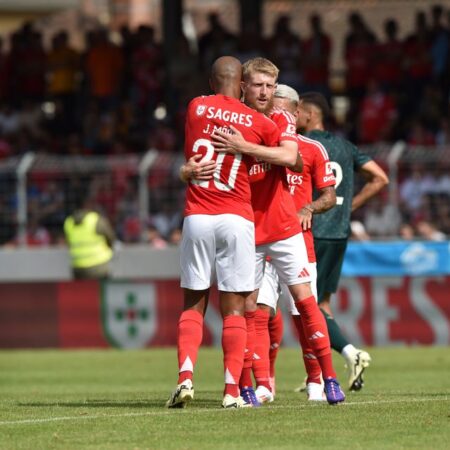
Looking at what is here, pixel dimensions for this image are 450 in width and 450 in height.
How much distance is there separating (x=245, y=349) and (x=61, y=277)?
14747mm

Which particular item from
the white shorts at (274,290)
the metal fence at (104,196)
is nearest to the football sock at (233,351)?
the white shorts at (274,290)

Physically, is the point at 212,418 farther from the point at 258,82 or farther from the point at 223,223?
the point at 258,82

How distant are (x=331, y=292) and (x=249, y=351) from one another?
2.45 m

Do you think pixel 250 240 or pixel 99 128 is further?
pixel 99 128

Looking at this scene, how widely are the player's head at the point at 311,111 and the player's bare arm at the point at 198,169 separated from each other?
8.85ft

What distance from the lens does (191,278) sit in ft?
31.3

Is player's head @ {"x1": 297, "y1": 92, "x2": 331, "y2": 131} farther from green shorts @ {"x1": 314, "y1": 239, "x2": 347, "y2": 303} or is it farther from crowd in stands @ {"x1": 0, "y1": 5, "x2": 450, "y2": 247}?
crowd in stands @ {"x1": 0, "y1": 5, "x2": 450, "y2": 247}

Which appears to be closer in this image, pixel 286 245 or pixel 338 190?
pixel 286 245

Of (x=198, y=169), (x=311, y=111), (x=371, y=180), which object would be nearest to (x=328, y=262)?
(x=371, y=180)

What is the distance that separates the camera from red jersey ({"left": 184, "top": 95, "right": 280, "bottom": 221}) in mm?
9461

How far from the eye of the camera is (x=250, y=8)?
2917 centimetres

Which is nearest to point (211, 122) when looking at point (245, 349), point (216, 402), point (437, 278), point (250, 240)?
point (250, 240)

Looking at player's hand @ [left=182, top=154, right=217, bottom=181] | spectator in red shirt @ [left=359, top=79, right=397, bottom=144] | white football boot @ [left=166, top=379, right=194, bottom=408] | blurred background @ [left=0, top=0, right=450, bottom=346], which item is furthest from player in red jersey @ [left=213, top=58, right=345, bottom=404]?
spectator in red shirt @ [left=359, top=79, right=397, bottom=144]

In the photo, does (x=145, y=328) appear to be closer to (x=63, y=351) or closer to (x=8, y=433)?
(x=63, y=351)
